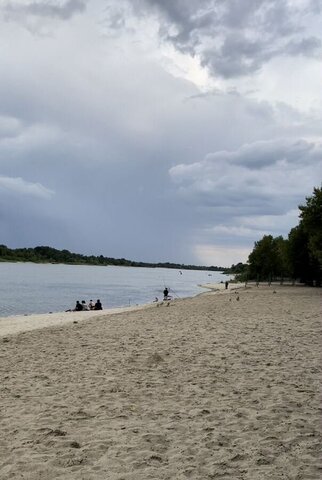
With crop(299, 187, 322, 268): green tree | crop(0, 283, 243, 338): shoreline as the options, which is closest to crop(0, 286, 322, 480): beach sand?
crop(0, 283, 243, 338): shoreline

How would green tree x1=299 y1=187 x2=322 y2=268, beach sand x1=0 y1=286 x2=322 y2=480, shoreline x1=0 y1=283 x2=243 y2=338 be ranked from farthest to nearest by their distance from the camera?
green tree x1=299 y1=187 x2=322 y2=268, shoreline x1=0 y1=283 x2=243 y2=338, beach sand x1=0 y1=286 x2=322 y2=480

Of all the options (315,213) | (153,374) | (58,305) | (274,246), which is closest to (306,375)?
(153,374)

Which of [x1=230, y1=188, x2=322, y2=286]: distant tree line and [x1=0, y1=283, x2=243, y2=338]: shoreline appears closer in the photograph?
[x1=0, y1=283, x2=243, y2=338]: shoreline

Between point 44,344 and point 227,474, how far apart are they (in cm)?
1236

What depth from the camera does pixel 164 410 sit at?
27.8 ft

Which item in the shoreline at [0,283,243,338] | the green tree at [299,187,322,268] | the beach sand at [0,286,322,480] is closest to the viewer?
the beach sand at [0,286,322,480]

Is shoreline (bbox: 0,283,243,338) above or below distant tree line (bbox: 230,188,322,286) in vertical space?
below

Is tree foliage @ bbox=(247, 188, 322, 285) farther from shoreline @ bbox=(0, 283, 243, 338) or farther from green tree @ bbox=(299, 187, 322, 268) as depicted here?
shoreline @ bbox=(0, 283, 243, 338)

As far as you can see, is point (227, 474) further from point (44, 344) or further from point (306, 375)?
point (44, 344)

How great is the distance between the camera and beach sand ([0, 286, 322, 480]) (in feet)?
20.2

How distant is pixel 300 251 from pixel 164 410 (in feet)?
212

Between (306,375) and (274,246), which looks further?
(274,246)

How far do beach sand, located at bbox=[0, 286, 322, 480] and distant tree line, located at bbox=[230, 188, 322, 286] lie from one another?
3574 cm

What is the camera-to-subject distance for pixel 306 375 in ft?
34.3
